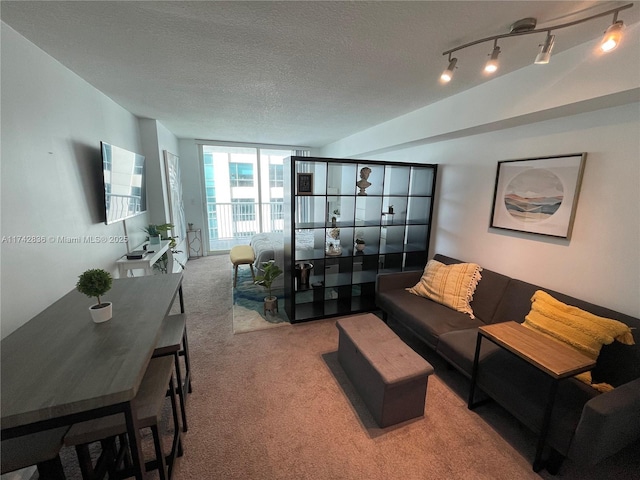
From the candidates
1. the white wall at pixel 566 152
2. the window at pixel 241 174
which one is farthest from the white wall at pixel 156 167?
the white wall at pixel 566 152

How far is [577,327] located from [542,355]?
48cm

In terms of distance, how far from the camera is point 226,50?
67.8 inches

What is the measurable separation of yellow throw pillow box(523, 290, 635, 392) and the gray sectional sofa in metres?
0.09

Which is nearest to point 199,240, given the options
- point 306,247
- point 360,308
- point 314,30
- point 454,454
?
point 306,247

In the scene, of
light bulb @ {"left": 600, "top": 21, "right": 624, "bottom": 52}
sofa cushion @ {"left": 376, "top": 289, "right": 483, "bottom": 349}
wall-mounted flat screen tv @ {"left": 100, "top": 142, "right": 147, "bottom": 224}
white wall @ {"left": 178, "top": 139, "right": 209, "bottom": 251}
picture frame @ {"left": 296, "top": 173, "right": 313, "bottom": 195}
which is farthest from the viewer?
white wall @ {"left": 178, "top": 139, "right": 209, "bottom": 251}

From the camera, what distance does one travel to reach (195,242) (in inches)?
223

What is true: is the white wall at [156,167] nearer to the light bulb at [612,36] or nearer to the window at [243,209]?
the window at [243,209]

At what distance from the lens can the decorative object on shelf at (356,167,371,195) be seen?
9.76 feet

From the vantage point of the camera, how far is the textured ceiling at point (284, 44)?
Result: 132 centimetres

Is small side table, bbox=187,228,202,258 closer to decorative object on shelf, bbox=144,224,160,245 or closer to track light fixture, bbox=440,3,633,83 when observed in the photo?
decorative object on shelf, bbox=144,224,160,245

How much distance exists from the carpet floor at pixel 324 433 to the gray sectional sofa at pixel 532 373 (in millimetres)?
276

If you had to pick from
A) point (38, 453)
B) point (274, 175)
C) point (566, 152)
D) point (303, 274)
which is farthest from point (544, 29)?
point (274, 175)

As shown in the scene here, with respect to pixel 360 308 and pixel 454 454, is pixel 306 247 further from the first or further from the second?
pixel 454 454

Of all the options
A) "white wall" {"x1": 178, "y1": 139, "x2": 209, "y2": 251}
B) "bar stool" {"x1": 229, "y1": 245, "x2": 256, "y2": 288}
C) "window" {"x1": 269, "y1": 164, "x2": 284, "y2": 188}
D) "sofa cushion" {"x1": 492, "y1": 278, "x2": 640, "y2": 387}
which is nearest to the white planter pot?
"bar stool" {"x1": 229, "y1": 245, "x2": 256, "y2": 288}
